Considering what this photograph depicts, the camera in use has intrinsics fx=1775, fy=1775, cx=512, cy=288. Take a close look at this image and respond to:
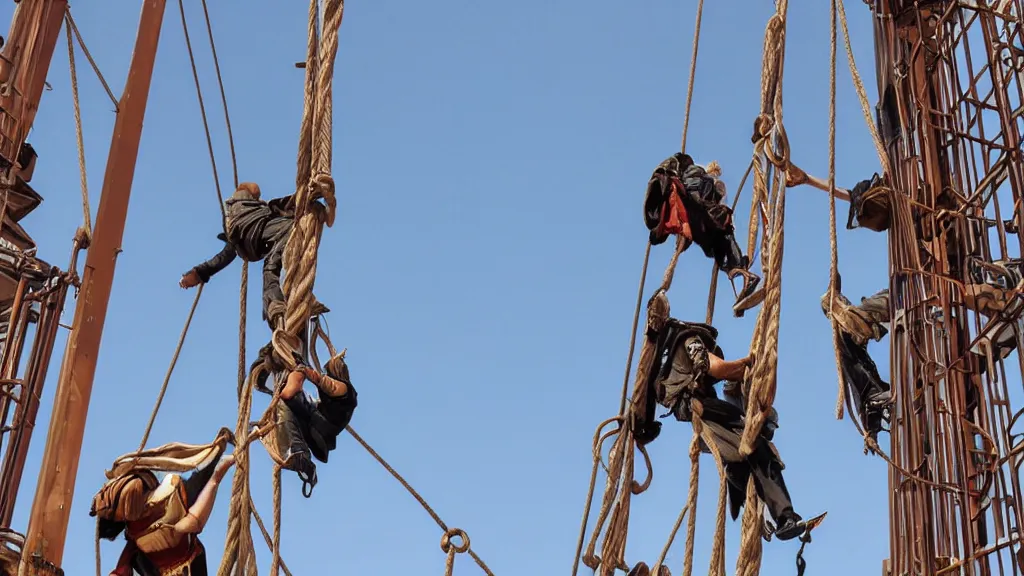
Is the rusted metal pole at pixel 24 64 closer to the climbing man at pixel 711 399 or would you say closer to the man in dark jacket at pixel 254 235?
the man in dark jacket at pixel 254 235

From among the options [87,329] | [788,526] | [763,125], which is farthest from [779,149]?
[87,329]

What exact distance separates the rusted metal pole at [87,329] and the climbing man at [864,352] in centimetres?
318

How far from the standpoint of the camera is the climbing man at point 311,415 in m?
6.06

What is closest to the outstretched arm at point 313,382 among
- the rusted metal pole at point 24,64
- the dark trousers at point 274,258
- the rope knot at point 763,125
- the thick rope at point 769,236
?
the dark trousers at point 274,258

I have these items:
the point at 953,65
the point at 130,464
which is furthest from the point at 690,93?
the point at 130,464

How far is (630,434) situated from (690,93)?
151 centimetres

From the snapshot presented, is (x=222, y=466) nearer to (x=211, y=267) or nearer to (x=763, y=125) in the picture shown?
(x=211, y=267)

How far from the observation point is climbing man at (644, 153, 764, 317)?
271 inches

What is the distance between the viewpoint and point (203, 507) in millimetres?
6129

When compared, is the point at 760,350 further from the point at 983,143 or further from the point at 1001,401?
the point at 983,143

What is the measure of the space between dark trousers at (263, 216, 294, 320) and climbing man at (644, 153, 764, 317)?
1424mm

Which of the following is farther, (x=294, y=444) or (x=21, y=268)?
(x=21, y=268)

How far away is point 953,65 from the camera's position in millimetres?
7418

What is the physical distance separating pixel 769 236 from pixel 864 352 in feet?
3.57
